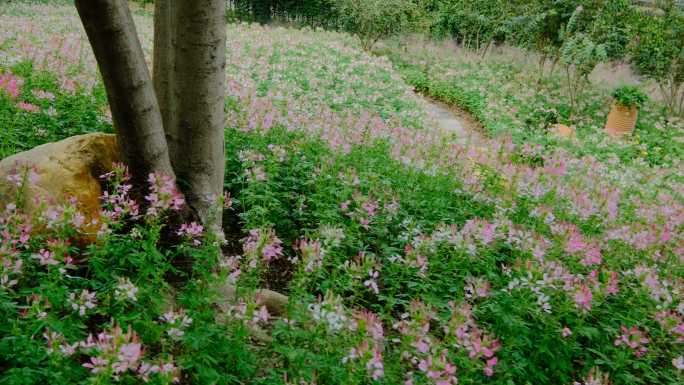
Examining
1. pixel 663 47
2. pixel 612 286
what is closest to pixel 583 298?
pixel 612 286

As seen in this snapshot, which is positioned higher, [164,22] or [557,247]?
[164,22]

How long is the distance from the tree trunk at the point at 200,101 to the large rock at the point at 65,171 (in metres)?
0.51

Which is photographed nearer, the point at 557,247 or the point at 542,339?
the point at 542,339

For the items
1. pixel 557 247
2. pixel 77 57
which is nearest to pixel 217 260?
pixel 557 247

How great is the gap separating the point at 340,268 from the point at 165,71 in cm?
178

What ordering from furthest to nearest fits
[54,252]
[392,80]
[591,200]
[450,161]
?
[392,80], [450,161], [591,200], [54,252]

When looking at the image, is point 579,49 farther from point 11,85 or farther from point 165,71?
point 11,85

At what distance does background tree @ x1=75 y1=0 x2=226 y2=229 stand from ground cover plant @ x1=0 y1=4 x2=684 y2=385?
1.00ft

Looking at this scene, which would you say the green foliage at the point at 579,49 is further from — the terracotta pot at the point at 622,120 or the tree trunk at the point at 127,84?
the tree trunk at the point at 127,84

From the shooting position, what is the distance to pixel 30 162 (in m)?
3.07

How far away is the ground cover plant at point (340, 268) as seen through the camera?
220 centimetres

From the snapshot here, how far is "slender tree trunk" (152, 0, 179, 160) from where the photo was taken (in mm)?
3285

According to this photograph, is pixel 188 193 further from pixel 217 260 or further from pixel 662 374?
pixel 662 374

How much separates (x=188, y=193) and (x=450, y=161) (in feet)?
9.44
